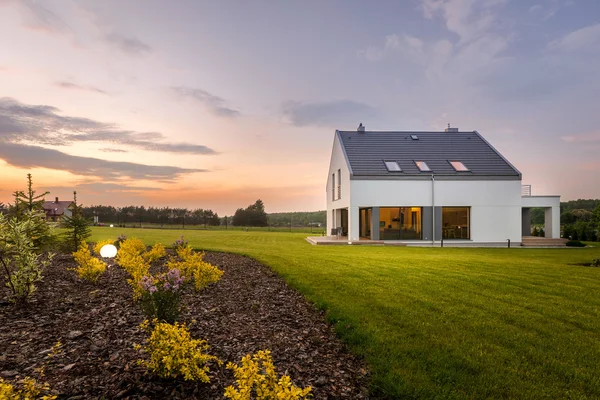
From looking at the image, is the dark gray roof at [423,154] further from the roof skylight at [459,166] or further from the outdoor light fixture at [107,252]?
the outdoor light fixture at [107,252]

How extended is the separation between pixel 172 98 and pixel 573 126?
21384 millimetres

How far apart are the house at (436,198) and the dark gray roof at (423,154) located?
0.21 ft

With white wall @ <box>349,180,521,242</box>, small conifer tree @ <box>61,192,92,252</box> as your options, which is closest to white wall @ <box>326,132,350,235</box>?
white wall @ <box>349,180,521,242</box>

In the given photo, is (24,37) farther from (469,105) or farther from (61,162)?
(469,105)

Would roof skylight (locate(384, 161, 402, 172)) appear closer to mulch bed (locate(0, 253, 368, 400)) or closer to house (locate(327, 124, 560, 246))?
house (locate(327, 124, 560, 246))

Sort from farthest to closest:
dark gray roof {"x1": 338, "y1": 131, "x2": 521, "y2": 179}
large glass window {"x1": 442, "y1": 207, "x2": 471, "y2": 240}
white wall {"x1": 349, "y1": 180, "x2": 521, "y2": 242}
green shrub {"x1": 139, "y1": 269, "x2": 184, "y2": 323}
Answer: large glass window {"x1": 442, "y1": 207, "x2": 471, "y2": 240}, dark gray roof {"x1": 338, "y1": 131, "x2": 521, "y2": 179}, white wall {"x1": 349, "y1": 180, "x2": 521, "y2": 242}, green shrub {"x1": 139, "y1": 269, "x2": 184, "y2": 323}

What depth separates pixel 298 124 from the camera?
18359 millimetres

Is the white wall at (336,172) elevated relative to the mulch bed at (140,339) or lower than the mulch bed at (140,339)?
elevated

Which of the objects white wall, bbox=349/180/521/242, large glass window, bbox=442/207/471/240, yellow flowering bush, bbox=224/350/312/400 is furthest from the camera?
large glass window, bbox=442/207/471/240

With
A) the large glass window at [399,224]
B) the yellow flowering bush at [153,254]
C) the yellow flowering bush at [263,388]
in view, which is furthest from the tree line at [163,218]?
the yellow flowering bush at [263,388]

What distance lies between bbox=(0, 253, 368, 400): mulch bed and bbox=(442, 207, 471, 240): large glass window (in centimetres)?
1646

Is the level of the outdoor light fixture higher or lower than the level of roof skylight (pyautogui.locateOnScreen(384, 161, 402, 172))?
lower

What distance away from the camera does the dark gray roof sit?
19609 millimetres

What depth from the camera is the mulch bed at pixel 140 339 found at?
2795 mm
